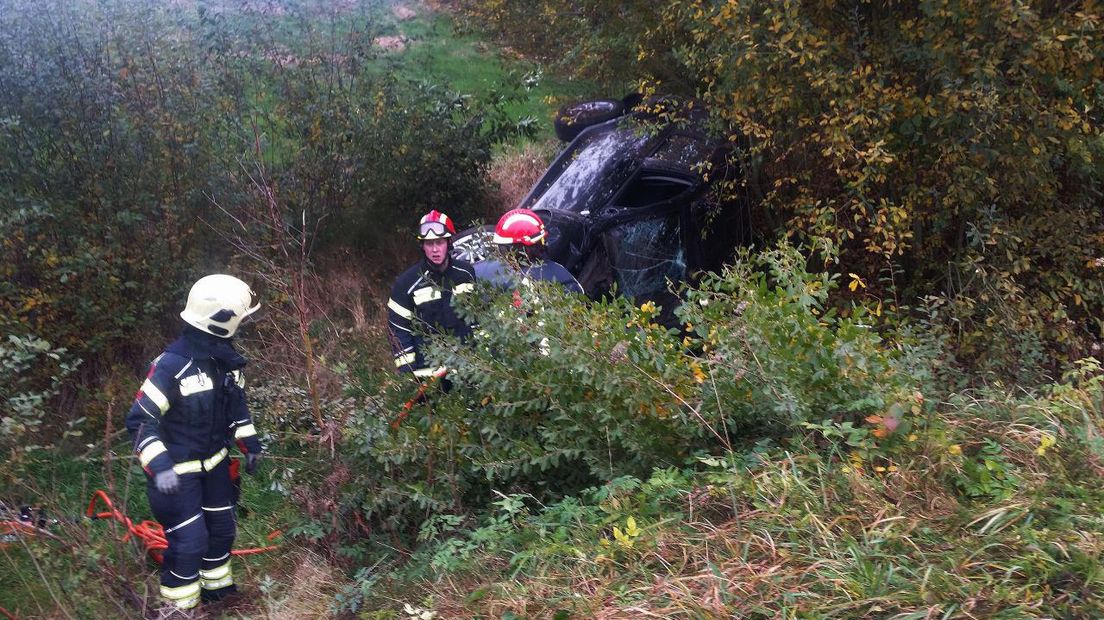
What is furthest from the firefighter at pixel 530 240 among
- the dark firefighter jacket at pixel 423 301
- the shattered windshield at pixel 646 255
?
the shattered windshield at pixel 646 255

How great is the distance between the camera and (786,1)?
5.36 meters

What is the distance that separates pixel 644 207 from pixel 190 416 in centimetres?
370

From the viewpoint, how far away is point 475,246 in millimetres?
5340

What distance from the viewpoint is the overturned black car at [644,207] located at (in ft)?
21.2

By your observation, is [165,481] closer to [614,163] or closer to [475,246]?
[475,246]

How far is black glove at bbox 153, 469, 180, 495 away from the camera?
3873mm

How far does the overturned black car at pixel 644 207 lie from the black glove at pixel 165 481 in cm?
272

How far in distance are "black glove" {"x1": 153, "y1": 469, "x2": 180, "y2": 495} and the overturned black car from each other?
272cm

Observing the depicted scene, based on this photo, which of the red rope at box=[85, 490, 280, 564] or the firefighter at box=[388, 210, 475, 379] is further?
the firefighter at box=[388, 210, 475, 379]

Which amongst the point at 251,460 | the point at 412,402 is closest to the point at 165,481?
the point at 251,460

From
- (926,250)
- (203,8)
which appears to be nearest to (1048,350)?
(926,250)

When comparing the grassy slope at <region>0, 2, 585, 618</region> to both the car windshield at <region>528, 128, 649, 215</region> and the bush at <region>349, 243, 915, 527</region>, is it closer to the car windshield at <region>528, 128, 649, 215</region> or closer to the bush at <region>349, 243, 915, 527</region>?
the bush at <region>349, 243, 915, 527</region>

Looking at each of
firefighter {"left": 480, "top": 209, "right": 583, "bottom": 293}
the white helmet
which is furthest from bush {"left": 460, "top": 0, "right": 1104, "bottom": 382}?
the white helmet

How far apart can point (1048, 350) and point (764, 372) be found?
3.22 metres
